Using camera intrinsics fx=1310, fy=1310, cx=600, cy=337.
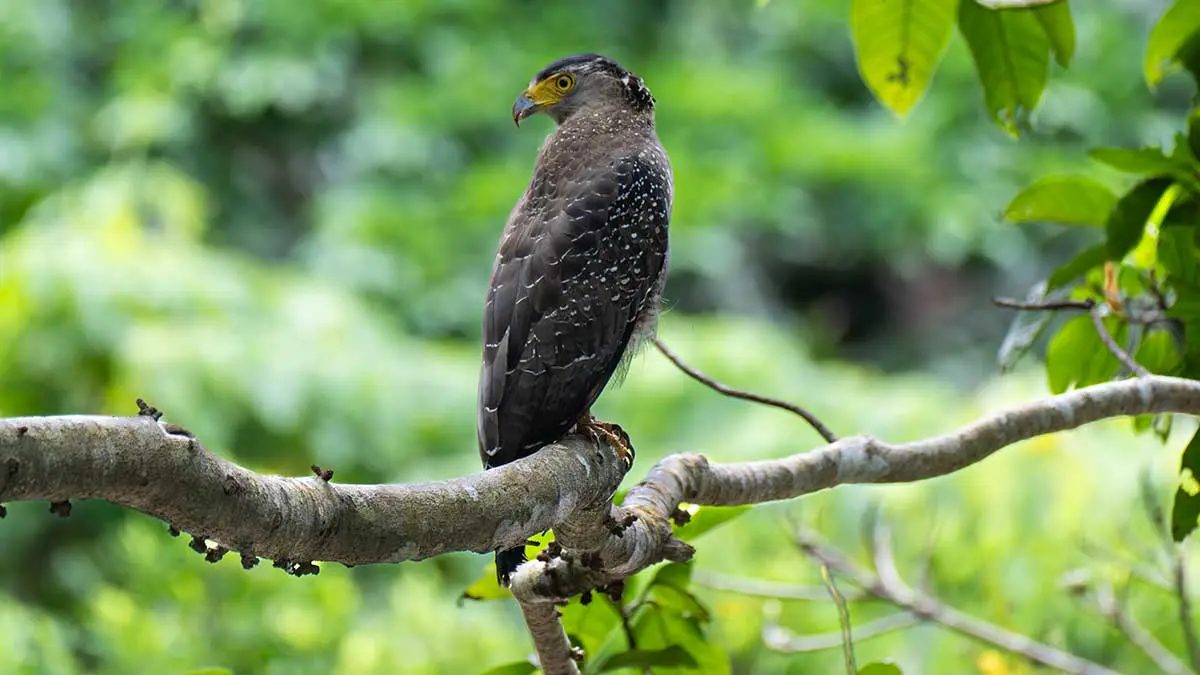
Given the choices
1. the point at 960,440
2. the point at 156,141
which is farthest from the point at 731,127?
the point at 960,440

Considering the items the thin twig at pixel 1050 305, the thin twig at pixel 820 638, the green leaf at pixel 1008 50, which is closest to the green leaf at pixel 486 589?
the thin twig at pixel 820 638

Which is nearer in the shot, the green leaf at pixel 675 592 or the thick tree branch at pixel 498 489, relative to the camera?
the thick tree branch at pixel 498 489

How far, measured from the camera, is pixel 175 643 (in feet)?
13.7

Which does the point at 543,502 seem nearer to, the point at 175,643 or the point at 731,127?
the point at 175,643

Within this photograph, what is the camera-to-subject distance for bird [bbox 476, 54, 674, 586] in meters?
2.06

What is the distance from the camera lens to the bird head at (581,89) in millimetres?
2543

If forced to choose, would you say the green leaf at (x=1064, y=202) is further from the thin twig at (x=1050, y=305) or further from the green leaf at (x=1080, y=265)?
the thin twig at (x=1050, y=305)

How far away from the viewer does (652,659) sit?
171cm

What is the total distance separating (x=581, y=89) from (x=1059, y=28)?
0.89m

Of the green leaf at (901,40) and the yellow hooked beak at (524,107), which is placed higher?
the yellow hooked beak at (524,107)

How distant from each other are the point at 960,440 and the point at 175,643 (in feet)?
10.1

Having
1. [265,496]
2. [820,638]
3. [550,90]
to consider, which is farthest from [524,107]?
[265,496]

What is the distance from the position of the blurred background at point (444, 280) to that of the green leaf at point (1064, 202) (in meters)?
1.19

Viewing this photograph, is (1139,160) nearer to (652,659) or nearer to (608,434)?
(608,434)
